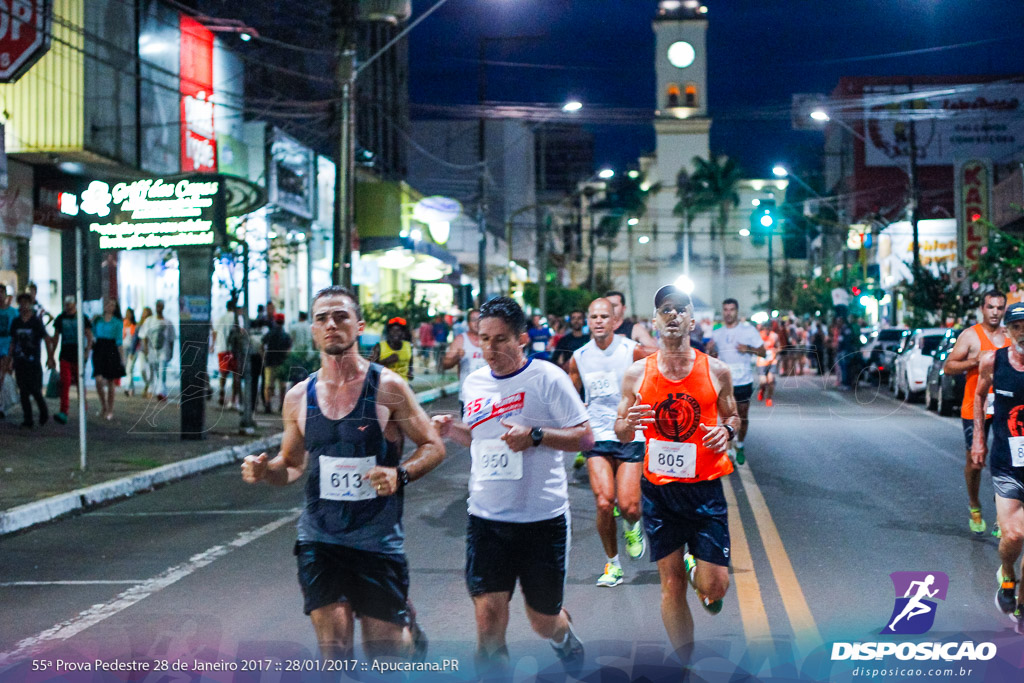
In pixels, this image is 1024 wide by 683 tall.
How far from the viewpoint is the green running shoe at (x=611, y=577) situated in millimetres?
7710

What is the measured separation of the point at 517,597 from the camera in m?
7.54

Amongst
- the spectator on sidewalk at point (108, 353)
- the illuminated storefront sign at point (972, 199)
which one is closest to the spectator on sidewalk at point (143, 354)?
the spectator on sidewalk at point (108, 353)

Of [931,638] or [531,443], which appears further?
[931,638]

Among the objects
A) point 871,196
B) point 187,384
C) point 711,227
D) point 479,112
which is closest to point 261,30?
point 479,112

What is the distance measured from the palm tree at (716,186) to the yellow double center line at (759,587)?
84.5 meters

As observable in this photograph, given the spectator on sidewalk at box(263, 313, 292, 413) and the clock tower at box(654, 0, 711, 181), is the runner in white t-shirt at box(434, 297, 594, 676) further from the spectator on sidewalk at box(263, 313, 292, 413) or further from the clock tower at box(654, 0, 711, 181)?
the clock tower at box(654, 0, 711, 181)

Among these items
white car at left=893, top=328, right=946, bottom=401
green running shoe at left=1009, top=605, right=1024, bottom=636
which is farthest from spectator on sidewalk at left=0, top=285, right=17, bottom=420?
white car at left=893, top=328, right=946, bottom=401

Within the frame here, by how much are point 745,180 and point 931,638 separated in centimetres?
11148

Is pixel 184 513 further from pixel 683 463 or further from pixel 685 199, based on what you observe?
pixel 685 199

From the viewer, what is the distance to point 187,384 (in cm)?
1698

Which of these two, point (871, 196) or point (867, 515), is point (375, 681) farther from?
point (871, 196)

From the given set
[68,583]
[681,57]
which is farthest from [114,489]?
[681,57]

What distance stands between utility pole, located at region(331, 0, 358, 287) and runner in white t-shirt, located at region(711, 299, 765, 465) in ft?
22.2

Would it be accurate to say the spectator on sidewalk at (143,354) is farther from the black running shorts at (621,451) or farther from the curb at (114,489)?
→ the black running shorts at (621,451)
